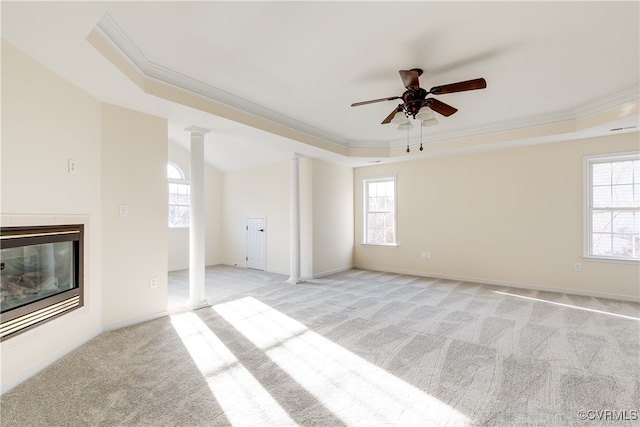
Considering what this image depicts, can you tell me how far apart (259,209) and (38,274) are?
471 centimetres

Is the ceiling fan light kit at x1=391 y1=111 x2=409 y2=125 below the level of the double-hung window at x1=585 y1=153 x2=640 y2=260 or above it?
above

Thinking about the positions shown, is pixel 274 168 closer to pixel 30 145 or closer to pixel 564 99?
pixel 30 145

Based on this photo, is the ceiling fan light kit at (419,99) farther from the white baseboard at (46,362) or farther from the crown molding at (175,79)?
the white baseboard at (46,362)

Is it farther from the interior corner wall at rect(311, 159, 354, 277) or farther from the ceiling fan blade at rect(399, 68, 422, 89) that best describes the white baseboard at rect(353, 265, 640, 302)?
the ceiling fan blade at rect(399, 68, 422, 89)

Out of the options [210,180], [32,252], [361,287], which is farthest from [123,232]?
[210,180]

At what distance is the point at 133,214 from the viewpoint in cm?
339

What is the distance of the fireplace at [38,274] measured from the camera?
223cm

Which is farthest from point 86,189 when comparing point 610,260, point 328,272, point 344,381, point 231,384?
point 610,260

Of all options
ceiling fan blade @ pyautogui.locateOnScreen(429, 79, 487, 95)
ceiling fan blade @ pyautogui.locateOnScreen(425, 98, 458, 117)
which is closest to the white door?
ceiling fan blade @ pyautogui.locateOnScreen(425, 98, 458, 117)

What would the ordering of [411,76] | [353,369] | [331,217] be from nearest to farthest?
1. [353,369]
2. [411,76]
3. [331,217]

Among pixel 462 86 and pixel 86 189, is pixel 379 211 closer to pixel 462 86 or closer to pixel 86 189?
pixel 462 86

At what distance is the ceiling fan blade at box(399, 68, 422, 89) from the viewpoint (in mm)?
2791

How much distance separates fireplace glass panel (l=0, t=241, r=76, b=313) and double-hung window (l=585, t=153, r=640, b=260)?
676cm

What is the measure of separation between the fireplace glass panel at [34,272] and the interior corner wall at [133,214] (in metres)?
0.39
